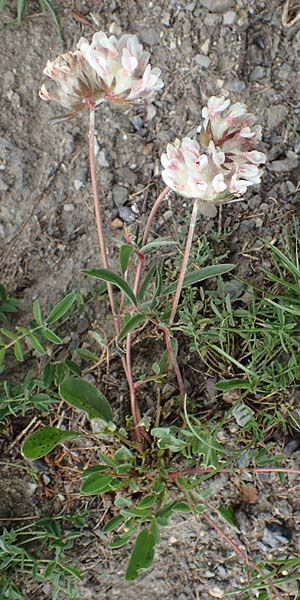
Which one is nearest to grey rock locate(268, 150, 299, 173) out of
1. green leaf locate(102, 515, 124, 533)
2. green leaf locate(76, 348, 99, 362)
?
green leaf locate(76, 348, 99, 362)

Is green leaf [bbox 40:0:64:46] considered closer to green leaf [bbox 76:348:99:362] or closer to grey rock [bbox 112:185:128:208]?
grey rock [bbox 112:185:128:208]

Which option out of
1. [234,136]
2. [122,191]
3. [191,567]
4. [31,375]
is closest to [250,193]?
[122,191]

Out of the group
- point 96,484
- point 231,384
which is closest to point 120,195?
point 231,384

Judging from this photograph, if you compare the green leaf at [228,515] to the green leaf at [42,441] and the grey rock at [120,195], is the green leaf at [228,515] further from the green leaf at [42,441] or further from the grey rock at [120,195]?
the grey rock at [120,195]

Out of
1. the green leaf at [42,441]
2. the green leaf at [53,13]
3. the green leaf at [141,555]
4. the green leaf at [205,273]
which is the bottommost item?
the green leaf at [141,555]

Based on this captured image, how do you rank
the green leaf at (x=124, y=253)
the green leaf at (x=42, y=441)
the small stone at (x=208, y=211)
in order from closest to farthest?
the green leaf at (x=124, y=253), the green leaf at (x=42, y=441), the small stone at (x=208, y=211)

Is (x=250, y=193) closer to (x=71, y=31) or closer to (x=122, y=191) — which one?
(x=122, y=191)

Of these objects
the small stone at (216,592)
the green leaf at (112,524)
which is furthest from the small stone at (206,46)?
the small stone at (216,592)
